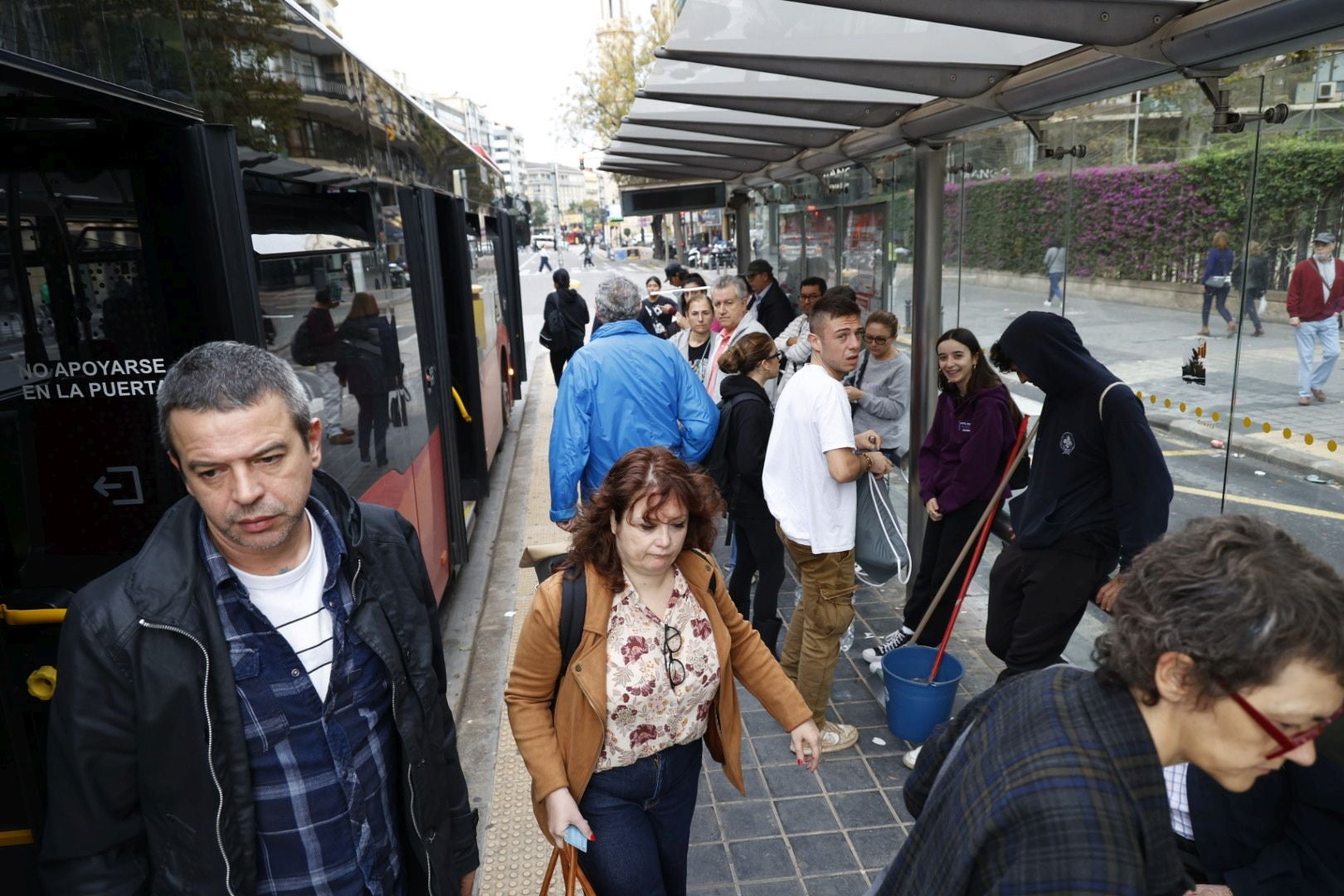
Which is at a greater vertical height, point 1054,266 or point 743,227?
point 743,227

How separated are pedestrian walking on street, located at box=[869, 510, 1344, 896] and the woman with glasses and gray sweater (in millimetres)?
3884

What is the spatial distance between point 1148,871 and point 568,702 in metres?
1.39

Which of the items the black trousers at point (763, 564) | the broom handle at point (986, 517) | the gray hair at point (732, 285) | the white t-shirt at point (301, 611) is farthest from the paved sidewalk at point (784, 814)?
the gray hair at point (732, 285)

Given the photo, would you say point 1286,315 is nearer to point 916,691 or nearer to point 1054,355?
point 1054,355

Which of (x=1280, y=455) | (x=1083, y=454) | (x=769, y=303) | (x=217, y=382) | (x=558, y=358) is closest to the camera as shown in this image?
(x=217, y=382)

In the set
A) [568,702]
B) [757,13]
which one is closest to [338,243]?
[757,13]

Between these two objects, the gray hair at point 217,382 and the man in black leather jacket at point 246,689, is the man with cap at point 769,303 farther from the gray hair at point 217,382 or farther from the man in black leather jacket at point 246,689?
the gray hair at point 217,382

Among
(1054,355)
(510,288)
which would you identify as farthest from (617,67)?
(1054,355)

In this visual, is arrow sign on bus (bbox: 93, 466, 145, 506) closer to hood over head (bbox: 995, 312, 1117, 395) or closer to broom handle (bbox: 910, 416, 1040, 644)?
hood over head (bbox: 995, 312, 1117, 395)

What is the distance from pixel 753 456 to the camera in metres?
4.46

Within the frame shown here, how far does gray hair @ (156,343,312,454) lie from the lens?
5.64 ft

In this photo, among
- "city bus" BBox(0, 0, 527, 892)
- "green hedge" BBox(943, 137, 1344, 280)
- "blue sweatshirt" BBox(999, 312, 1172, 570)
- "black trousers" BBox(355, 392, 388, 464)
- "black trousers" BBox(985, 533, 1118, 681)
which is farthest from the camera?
"black trousers" BBox(355, 392, 388, 464)

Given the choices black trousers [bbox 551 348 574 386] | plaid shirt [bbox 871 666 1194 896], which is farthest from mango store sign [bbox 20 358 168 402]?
black trousers [bbox 551 348 574 386]

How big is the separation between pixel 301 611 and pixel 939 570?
145 inches
